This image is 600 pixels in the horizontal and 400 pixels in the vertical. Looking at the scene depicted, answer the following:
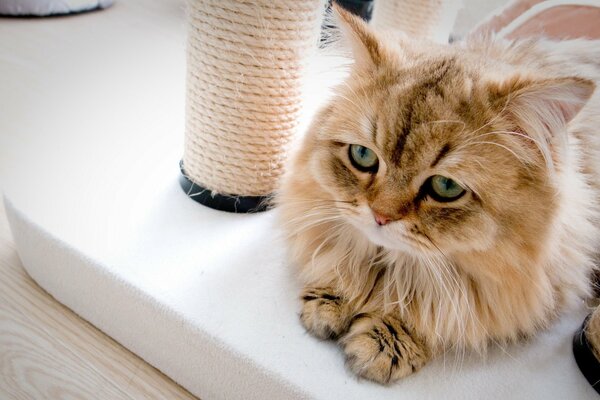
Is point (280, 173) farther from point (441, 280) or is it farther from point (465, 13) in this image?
point (465, 13)

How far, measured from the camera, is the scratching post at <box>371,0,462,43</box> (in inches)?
69.7

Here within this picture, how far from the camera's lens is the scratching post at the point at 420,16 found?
1.77 meters

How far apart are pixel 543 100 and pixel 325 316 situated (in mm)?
530

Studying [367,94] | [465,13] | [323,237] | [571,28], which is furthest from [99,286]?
[465,13]

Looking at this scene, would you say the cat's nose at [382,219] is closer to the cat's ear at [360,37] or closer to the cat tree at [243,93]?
the cat's ear at [360,37]

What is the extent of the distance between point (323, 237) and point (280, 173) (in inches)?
12.2

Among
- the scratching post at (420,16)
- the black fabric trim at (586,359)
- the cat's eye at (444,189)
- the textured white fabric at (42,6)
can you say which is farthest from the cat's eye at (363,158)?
the textured white fabric at (42,6)

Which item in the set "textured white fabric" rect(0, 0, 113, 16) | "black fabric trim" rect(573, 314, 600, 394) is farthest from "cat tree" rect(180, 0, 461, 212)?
"textured white fabric" rect(0, 0, 113, 16)

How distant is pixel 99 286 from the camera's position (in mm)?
947

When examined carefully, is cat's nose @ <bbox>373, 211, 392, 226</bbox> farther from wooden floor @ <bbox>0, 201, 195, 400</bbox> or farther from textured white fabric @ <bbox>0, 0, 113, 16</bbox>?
textured white fabric @ <bbox>0, 0, 113, 16</bbox>

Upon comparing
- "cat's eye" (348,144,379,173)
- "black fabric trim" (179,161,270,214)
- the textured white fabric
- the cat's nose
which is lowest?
the textured white fabric

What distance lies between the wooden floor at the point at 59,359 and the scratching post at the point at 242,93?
43 centimetres

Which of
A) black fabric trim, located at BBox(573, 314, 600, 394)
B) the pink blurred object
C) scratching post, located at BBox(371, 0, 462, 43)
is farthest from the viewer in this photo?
scratching post, located at BBox(371, 0, 462, 43)

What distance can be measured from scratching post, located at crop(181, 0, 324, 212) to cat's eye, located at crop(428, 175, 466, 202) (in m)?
0.48
